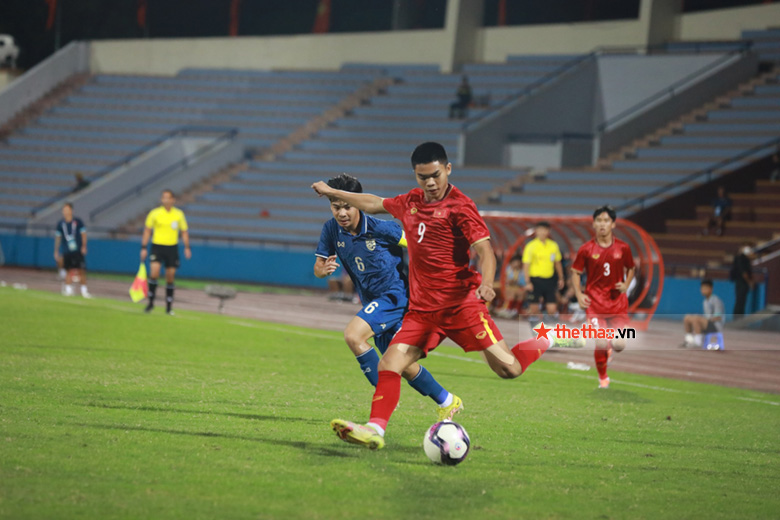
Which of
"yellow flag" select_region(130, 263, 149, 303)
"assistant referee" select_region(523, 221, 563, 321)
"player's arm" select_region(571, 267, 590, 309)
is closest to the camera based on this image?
"player's arm" select_region(571, 267, 590, 309)

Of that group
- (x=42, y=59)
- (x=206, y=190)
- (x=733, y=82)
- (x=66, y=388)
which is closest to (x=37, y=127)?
(x=42, y=59)

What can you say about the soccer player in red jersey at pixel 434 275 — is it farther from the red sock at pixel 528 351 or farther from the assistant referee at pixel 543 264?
the assistant referee at pixel 543 264

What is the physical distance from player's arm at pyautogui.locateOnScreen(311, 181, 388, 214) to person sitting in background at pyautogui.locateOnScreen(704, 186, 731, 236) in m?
21.4

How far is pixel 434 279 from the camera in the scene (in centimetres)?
684

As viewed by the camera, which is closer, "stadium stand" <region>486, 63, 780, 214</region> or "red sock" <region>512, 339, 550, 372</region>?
"red sock" <region>512, 339, 550, 372</region>

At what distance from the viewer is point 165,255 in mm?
18312

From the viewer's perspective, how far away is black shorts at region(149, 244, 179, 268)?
719 inches

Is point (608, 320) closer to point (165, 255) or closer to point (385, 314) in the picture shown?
point (385, 314)

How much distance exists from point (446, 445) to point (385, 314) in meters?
1.76

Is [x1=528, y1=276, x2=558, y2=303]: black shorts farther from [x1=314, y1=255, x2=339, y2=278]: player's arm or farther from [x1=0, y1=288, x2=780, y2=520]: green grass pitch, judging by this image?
[x1=314, y1=255, x2=339, y2=278]: player's arm

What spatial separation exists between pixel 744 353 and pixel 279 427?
13.3m

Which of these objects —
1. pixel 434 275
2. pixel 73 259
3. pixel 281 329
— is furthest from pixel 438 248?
pixel 73 259

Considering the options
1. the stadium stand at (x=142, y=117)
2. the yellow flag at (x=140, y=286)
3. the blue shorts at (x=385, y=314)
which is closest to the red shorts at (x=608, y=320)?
the blue shorts at (x=385, y=314)

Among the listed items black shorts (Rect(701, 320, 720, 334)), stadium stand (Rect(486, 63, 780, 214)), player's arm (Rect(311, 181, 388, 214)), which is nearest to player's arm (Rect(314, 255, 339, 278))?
player's arm (Rect(311, 181, 388, 214))
